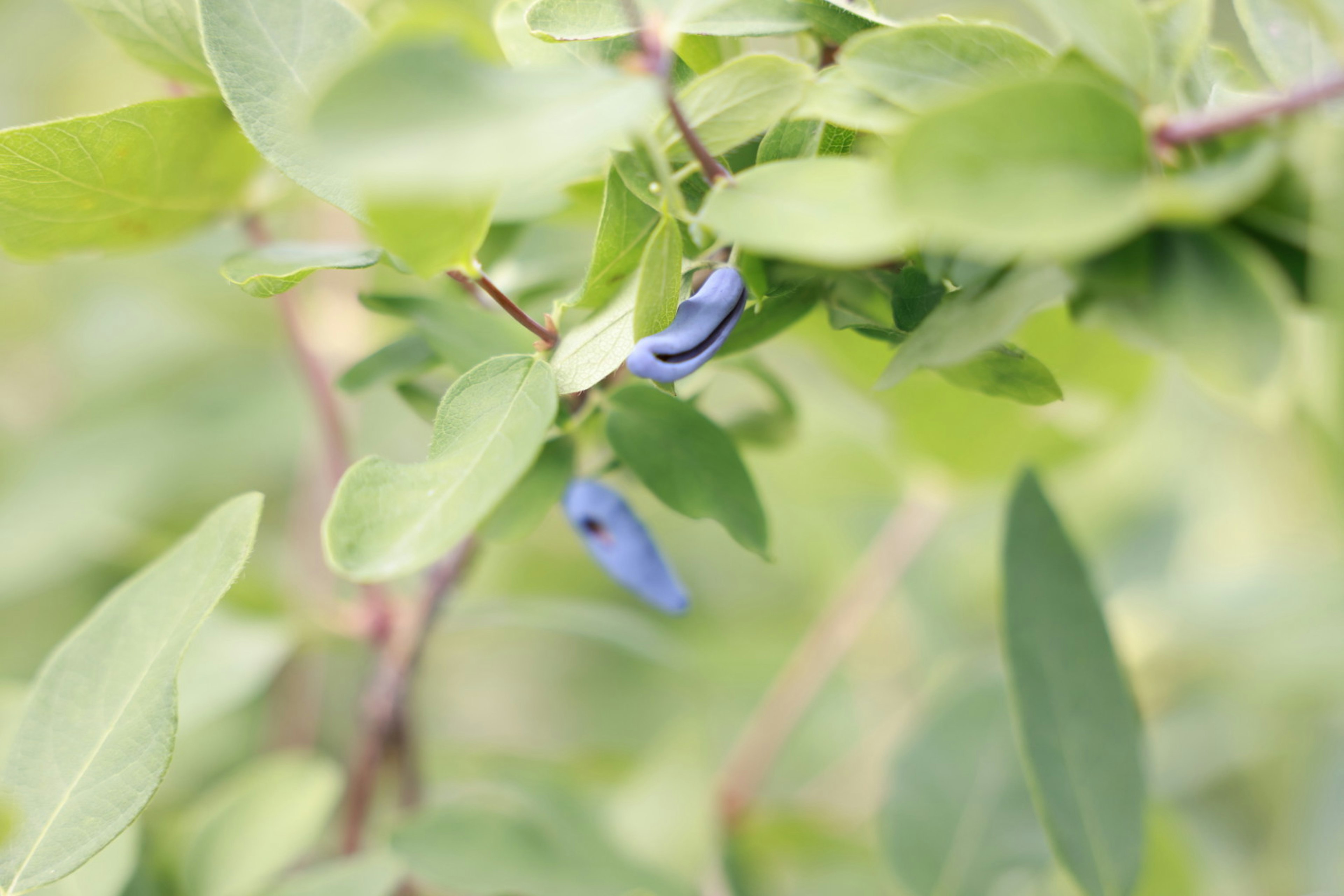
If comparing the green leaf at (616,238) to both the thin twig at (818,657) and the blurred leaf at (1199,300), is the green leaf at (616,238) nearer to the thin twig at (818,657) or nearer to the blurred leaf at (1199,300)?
the blurred leaf at (1199,300)

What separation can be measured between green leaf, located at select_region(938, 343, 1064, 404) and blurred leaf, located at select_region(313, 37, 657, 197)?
14cm

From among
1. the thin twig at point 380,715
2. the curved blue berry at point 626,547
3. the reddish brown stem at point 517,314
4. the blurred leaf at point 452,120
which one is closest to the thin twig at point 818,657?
the thin twig at point 380,715

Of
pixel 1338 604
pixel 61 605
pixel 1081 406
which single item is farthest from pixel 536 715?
pixel 1338 604

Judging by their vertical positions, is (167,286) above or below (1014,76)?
below

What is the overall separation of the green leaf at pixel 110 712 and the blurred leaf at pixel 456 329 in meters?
0.09

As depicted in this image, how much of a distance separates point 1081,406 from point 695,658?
1.25ft

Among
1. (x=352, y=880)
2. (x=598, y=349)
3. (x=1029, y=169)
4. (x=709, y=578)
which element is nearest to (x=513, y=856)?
(x=352, y=880)

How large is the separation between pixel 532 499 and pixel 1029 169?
0.21 metres

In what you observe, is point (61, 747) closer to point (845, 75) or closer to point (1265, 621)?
point (845, 75)

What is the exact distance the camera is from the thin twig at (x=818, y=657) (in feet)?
2.39

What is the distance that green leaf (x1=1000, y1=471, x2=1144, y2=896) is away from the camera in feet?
1.36

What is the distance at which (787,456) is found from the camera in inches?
33.3

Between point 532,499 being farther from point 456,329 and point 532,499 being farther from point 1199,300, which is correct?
point 1199,300

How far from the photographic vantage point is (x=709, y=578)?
1095mm
